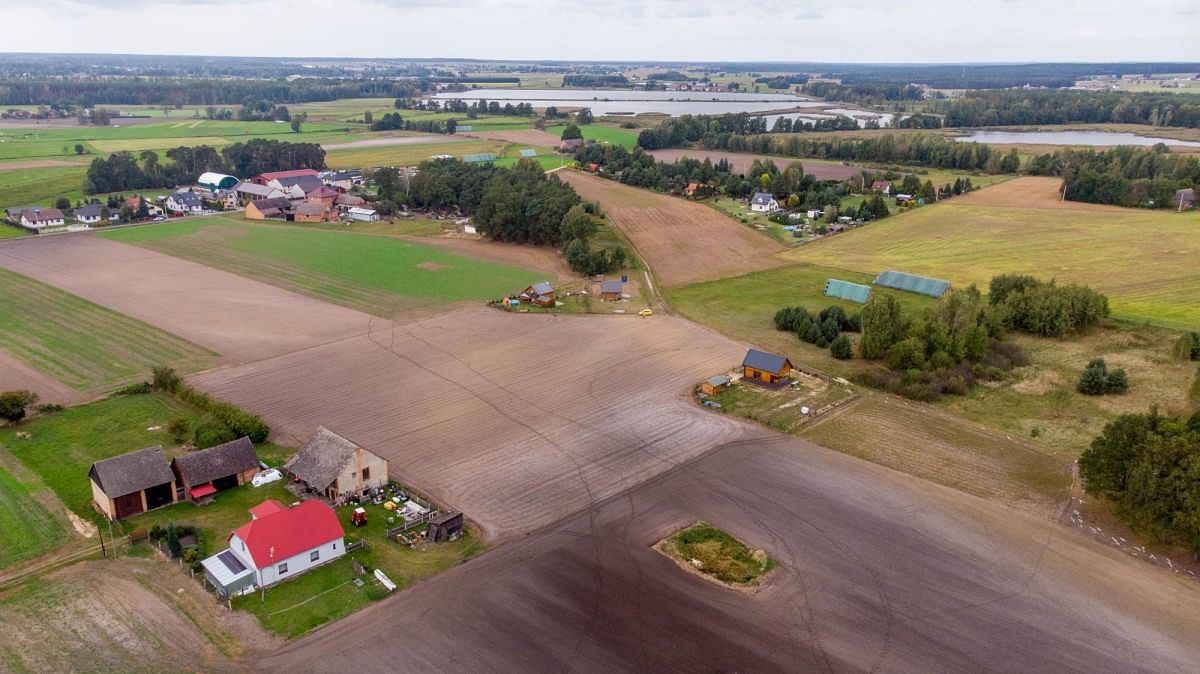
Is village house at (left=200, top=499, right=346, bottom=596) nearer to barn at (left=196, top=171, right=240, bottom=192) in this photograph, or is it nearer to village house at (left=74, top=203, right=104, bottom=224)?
village house at (left=74, top=203, right=104, bottom=224)

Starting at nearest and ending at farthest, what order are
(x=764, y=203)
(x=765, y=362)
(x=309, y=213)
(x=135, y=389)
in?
1. (x=135, y=389)
2. (x=765, y=362)
3. (x=309, y=213)
4. (x=764, y=203)

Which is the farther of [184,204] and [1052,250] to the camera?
[184,204]

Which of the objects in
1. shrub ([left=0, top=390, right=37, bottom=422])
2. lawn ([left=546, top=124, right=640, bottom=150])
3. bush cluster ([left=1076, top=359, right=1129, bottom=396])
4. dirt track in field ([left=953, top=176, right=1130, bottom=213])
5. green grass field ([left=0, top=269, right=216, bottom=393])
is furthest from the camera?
lawn ([left=546, top=124, right=640, bottom=150])

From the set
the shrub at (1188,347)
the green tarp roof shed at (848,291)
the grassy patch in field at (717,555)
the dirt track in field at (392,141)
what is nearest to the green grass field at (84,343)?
the grassy patch in field at (717,555)

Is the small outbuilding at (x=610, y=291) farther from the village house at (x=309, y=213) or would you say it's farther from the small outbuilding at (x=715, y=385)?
the village house at (x=309, y=213)

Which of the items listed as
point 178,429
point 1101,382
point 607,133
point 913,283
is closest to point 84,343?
point 178,429

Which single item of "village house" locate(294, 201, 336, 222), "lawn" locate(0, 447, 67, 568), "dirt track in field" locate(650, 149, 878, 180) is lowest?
"lawn" locate(0, 447, 67, 568)

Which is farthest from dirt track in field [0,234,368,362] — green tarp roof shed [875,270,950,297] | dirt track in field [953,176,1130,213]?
dirt track in field [953,176,1130,213]

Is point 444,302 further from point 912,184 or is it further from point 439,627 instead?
point 912,184

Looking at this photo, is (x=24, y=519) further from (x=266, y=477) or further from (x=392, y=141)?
(x=392, y=141)
